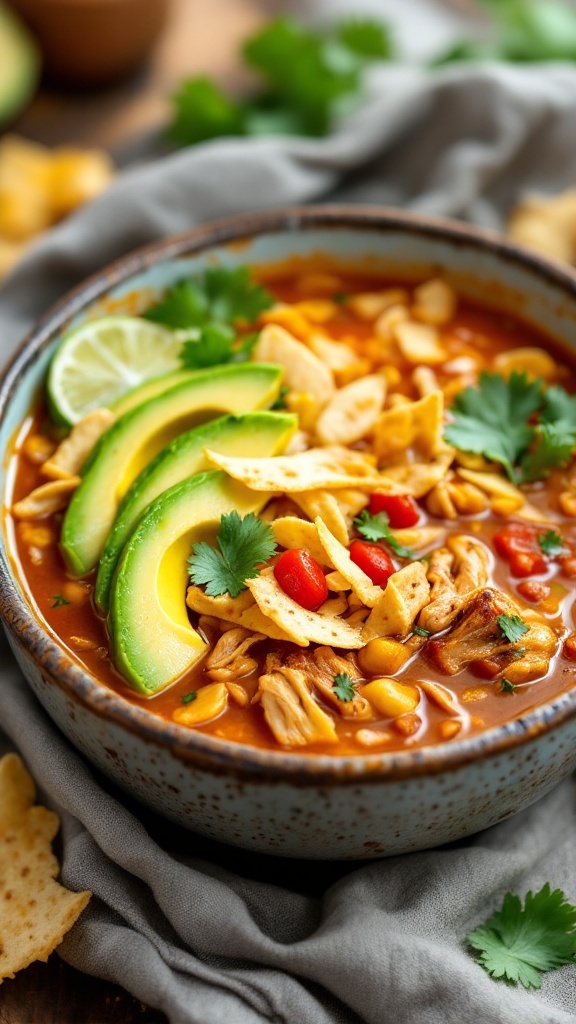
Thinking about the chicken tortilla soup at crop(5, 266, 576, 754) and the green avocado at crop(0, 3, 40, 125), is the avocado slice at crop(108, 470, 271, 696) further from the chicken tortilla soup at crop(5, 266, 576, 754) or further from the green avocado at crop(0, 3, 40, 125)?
the green avocado at crop(0, 3, 40, 125)

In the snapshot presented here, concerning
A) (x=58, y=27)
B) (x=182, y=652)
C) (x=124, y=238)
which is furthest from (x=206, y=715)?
(x=58, y=27)

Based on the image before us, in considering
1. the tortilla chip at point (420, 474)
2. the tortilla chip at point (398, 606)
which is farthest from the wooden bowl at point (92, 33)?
the tortilla chip at point (398, 606)

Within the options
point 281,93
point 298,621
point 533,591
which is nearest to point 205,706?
point 298,621

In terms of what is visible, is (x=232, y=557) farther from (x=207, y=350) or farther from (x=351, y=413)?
(x=207, y=350)

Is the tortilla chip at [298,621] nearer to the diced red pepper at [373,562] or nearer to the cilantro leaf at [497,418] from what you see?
the diced red pepper at [373,562]

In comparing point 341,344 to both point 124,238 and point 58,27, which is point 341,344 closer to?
point 124,238
